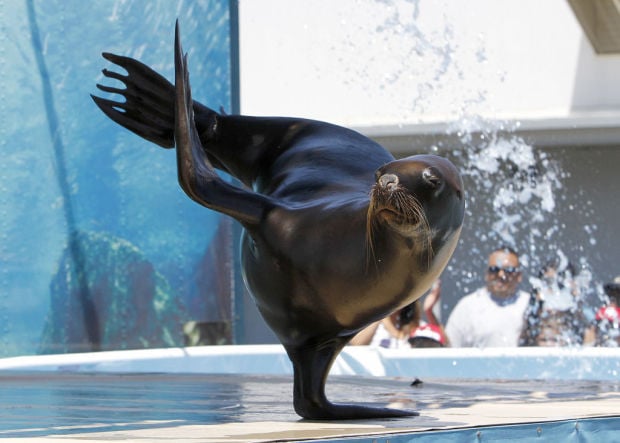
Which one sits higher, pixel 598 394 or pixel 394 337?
pixel 598 394

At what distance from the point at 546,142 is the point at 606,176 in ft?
2.82

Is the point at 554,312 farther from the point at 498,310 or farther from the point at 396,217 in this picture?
the point at 396,217

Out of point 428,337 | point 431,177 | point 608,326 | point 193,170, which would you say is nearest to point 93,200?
point 428,337

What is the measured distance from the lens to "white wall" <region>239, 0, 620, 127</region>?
8.98 meters

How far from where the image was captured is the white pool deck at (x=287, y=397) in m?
2.26

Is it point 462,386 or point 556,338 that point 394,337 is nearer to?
point 556,338

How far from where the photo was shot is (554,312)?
7.06 meters

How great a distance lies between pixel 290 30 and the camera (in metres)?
9.28

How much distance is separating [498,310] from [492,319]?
0.06 m

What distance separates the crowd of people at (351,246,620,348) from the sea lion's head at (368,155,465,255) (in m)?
3.88

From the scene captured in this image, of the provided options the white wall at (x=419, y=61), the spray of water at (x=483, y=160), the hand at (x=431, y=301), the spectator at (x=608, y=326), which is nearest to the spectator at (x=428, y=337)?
the hand at (x=431, y=301)

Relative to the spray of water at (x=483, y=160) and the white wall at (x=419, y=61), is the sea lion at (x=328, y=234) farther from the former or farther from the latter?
the white wall at (x=419, y=61)

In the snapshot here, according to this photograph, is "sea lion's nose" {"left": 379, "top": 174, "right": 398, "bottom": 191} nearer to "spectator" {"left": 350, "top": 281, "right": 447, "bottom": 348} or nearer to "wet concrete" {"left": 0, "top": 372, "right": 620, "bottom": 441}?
"wet concrete" {"left": 0, "top": 372, "right": 620, "bottom": 441}

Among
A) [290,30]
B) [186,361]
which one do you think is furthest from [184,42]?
[186,361]
